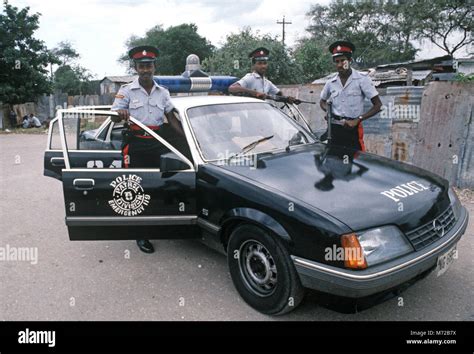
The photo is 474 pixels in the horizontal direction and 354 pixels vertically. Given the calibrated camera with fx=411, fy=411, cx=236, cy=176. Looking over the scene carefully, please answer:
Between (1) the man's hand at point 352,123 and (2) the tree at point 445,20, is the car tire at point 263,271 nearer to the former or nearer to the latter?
(1) the man's hand at point 352,123

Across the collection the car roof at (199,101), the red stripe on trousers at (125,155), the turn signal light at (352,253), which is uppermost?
the car roof at (199,101)

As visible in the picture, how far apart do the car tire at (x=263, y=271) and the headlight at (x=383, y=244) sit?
49 centimetres

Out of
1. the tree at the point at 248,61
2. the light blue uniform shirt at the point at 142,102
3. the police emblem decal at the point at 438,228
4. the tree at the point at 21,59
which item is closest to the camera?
the police emblem decal at the point at 438,228

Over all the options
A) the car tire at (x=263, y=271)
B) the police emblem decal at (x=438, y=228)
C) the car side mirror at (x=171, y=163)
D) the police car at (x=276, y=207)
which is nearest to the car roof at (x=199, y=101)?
the police car at (x=276, y=207)

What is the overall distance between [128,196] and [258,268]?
48.5 inches

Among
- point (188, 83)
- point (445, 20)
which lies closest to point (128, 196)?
point (188, 83)

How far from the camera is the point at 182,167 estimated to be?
130 inches

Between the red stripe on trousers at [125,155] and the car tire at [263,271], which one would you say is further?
the red stripe on trousers at [125,155]

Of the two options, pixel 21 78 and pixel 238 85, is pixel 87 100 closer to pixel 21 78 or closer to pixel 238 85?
pixel 21 78

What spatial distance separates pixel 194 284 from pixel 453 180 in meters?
4.37

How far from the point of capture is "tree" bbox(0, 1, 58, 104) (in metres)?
20.1

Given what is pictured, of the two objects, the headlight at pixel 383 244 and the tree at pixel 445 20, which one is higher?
the tree at pixel 445 20

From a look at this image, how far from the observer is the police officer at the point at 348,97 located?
182 inches
